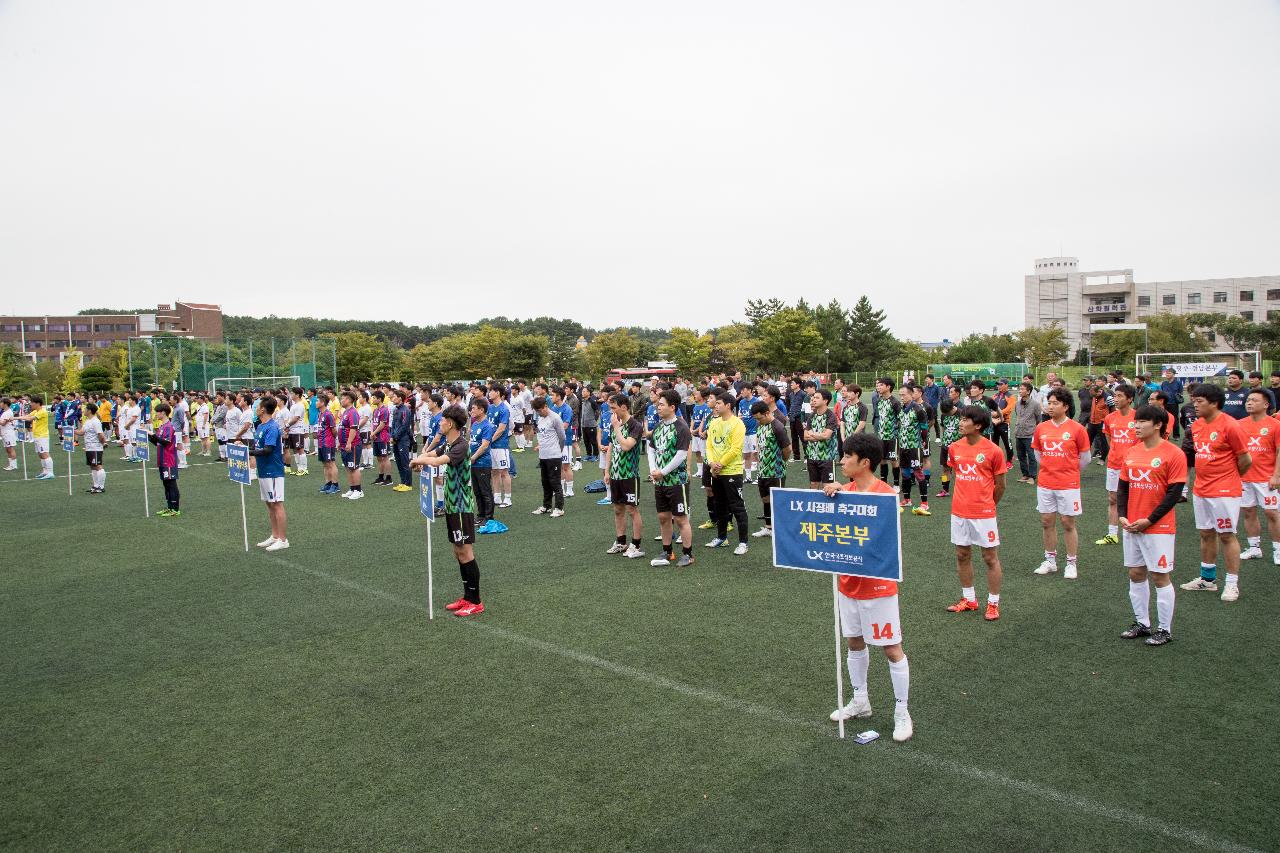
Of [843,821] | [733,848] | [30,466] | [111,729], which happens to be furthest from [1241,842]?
[30,466]

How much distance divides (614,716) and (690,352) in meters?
75.0

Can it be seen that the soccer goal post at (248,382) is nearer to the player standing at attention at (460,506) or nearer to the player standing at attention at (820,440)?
the player standing at attention at (820,440)

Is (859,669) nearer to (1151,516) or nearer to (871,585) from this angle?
(871,585)

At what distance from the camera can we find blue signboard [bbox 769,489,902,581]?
15.3ft

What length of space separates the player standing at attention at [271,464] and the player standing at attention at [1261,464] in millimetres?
11892

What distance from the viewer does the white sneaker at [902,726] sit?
4945 millimetres

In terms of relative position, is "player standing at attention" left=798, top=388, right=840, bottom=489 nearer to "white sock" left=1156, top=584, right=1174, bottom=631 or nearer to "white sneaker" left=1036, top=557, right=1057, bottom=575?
"white sneaker" left=1036, top=557, right=1057, bottom=575

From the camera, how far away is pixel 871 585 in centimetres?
492

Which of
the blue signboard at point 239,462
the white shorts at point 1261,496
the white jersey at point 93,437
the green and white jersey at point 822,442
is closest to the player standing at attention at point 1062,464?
the white shorts at point 1261,496

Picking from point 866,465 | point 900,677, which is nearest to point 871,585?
point 900,677

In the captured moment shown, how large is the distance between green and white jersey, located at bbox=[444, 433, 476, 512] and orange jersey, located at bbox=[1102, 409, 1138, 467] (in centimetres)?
794

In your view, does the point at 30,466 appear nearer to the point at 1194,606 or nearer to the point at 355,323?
the point at 1194,606

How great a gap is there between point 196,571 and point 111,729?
476cm

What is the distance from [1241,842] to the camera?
3848 millimetres
